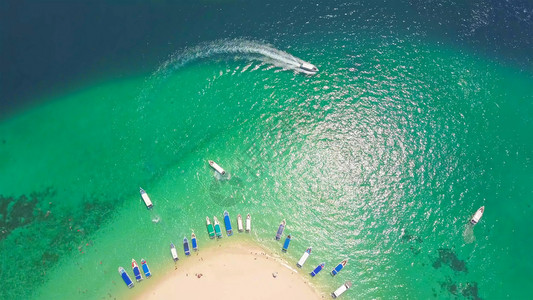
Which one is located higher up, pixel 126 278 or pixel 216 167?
pixel 216 167

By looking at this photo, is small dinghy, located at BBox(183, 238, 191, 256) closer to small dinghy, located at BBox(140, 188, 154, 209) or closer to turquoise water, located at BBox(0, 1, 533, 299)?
turquoise water, located at BBox(0, 1, 533, 299)

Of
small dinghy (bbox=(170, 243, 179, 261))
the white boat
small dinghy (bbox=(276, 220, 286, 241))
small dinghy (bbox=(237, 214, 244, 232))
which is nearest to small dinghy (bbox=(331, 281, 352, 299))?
small dinghy (bbox=(276, 220, 286, 241))

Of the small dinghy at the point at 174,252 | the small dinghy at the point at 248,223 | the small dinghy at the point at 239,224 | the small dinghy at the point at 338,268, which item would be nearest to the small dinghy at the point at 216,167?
the small dinghy at the point at 239,224

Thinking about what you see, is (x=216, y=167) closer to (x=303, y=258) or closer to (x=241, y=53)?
(x=303, y=258)

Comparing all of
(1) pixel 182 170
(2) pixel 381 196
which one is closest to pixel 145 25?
(1) pixel 182 170

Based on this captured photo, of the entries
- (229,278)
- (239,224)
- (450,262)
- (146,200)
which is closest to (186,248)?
(229,278)

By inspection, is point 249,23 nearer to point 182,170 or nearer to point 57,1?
point 182,170

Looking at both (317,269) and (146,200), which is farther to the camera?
(146,200)
